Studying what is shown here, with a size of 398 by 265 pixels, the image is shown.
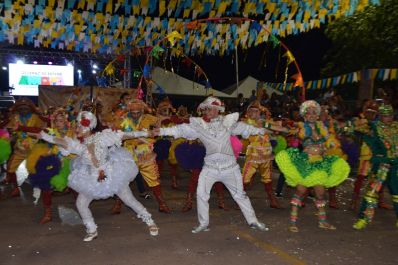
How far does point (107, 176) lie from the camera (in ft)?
18.2

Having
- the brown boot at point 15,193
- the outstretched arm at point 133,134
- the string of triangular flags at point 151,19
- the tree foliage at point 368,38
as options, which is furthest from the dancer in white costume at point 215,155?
the tree foliage at point 368,38

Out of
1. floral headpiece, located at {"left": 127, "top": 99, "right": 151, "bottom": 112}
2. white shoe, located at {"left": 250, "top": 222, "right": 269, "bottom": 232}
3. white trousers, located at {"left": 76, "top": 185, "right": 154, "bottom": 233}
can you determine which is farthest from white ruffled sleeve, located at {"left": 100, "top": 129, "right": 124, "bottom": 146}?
white shoe, located at {"left": 250, "top": 222, "right": 269, "bottom": 232}

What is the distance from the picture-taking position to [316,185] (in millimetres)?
5910

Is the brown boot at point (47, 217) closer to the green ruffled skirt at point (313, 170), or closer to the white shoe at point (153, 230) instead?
the white shoe at point (153, 230)

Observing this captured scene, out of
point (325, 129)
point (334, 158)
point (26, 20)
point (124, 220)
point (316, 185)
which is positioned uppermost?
point (26, 20)

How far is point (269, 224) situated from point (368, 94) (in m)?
7.49

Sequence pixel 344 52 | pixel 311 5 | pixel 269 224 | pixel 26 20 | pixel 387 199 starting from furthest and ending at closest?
pixel 344 52 < pixel 26 20 < pixel 311 5 < pixel 387 199 < pixel 269 224

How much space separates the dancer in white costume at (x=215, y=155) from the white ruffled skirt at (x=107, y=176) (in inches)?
23.6

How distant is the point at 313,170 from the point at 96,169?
9.52 ft

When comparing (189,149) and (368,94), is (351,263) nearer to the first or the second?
(189,149)

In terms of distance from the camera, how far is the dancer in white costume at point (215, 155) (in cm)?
585

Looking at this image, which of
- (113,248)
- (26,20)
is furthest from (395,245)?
(26,20)

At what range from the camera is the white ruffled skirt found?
5.48 metres

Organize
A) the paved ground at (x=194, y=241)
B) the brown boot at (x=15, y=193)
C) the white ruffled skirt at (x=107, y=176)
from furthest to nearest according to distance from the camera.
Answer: the brown boot at (x=15, y=193)
the white ruffled skirt at (x=107, y=176)
the paved ground at (x=194, y=241)
